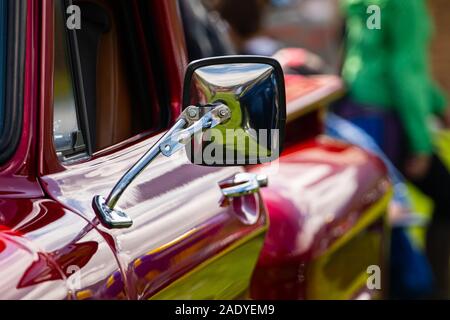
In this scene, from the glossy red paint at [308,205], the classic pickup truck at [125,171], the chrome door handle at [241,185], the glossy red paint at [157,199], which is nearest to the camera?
the classic pickup truck at [125,171]

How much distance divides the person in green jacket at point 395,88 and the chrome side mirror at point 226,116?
410cm

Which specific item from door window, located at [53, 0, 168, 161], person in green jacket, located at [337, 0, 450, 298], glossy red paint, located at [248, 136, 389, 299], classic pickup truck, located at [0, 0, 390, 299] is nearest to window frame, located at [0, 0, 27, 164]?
classic pickup truck, located at [0, 0, 390, 299]

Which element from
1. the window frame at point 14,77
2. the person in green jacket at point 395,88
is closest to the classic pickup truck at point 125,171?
the window frame at point 14,77

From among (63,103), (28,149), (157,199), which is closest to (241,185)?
(157,199)

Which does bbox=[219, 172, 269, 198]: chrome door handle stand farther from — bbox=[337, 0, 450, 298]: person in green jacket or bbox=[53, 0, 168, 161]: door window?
bbox=[337, 0, 450, 298]: person in green jacket


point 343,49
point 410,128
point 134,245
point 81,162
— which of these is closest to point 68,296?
point 134,245

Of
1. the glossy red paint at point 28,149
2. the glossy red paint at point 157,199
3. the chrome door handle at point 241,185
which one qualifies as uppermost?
the glossy red paint at point 28,149

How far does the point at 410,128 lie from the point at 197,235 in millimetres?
4010

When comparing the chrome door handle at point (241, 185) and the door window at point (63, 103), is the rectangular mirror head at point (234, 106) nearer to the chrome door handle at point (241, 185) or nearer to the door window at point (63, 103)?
the door window at point (63, 103)

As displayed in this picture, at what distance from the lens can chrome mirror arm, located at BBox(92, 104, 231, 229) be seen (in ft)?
6.21

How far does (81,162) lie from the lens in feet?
7.11

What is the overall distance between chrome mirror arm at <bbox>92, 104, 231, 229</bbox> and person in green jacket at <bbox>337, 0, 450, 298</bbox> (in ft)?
13.8

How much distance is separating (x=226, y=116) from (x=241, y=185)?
60cm

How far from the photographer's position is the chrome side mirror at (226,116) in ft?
6.41
